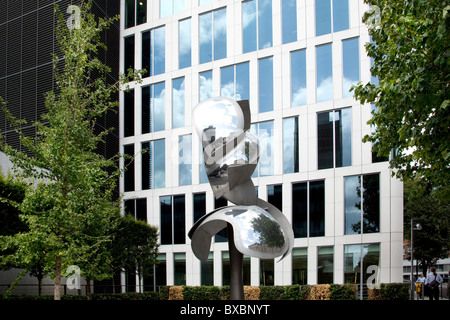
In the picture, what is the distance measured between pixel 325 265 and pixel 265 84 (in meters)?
11.3

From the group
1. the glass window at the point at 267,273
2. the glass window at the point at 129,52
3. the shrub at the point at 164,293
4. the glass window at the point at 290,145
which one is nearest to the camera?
the glass window at the point at 290,145

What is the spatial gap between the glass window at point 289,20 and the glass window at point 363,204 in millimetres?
9292

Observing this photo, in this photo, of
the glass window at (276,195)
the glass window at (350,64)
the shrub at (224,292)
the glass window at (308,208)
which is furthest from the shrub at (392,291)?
the glass window at (350,64)

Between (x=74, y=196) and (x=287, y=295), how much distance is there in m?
16.8

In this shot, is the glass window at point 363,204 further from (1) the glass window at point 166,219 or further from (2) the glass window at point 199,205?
(1) the glass window at point 166,219

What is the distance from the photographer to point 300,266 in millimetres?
29422

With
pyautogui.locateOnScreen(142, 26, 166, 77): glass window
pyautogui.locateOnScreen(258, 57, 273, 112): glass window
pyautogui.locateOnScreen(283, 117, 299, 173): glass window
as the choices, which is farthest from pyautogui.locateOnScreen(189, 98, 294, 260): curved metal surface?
pyautogui.locateOnScreen(142, 26, 166, 77): glass window

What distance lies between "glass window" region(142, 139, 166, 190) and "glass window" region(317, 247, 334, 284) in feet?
37.9

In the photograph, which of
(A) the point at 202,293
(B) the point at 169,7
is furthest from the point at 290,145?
(B) the point at 169,7

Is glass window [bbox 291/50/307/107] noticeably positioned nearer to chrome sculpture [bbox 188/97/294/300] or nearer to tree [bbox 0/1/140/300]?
tree [bbox 0/1/140/300]

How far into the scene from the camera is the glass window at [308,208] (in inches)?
1139

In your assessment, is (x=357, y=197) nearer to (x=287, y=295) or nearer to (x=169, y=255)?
(x=287, y=295)

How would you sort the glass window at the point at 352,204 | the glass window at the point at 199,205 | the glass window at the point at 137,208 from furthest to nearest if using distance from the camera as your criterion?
the glass window at the point at 137,208 → the glass window at the point at 199,205 → the glass window at the point at 352,204

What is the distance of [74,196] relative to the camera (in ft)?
46.6
